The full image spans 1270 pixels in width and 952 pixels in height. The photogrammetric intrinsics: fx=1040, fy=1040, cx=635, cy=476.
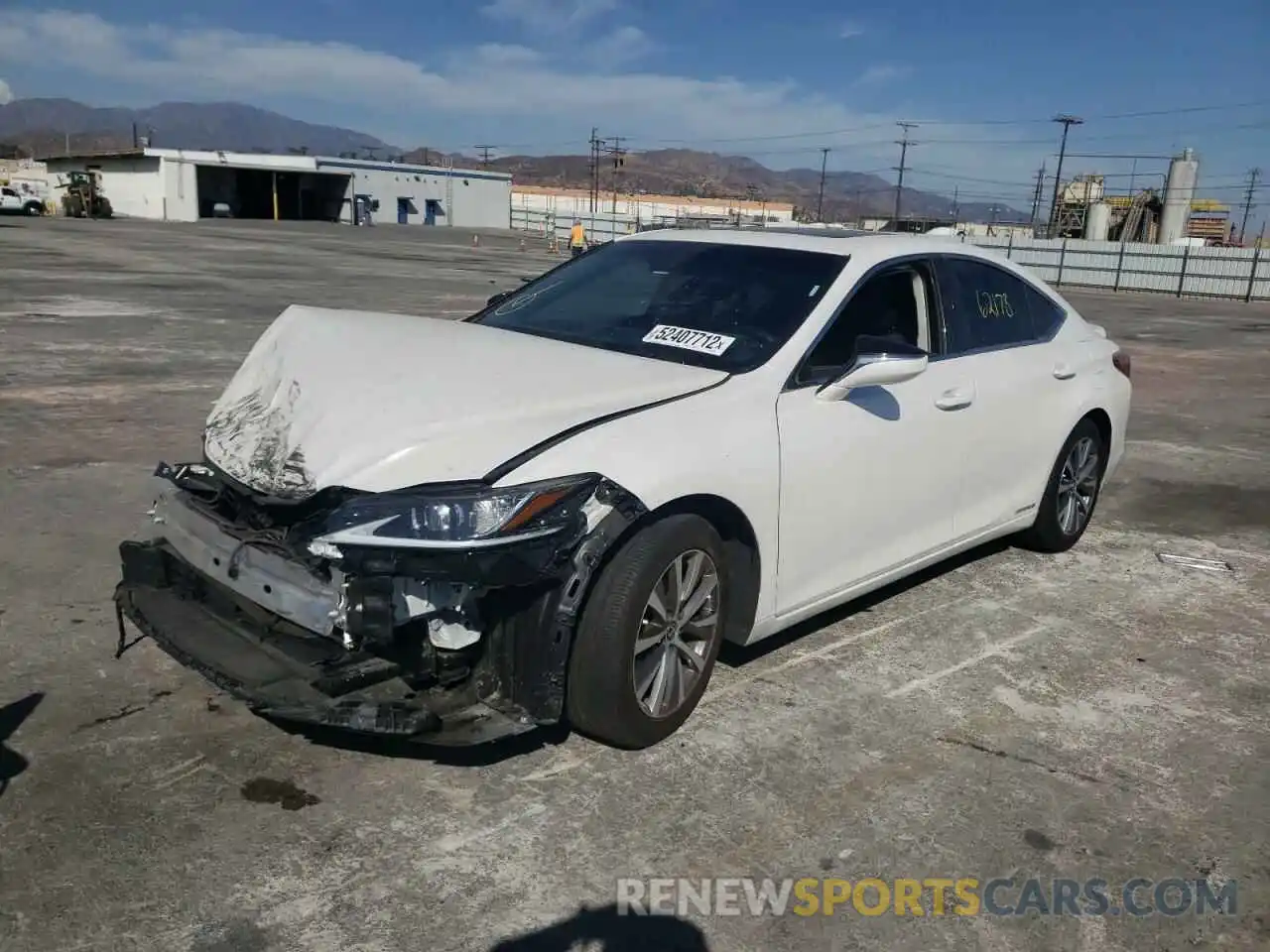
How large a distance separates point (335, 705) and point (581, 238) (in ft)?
133

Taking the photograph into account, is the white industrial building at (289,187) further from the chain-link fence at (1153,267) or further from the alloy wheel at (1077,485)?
the alloy wheel at (1077,485)

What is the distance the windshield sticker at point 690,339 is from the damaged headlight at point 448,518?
1.17 meters

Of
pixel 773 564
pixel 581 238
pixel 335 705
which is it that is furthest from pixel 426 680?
pixel 581 238

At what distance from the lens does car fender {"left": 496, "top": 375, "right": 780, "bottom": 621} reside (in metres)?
3.08

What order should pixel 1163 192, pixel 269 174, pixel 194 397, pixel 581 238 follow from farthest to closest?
pixel 269 174, pixel 1163 192, pixel 581 238, pixel 194 397

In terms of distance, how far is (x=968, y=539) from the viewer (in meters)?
4.82

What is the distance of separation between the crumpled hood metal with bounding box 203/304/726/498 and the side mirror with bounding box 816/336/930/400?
483 millimetres

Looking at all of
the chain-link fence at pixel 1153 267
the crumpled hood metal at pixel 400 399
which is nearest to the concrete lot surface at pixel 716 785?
the crumpled hood metal at pixel 400 399

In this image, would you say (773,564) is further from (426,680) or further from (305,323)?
(305,323)

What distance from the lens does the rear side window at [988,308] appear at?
4.69 meters

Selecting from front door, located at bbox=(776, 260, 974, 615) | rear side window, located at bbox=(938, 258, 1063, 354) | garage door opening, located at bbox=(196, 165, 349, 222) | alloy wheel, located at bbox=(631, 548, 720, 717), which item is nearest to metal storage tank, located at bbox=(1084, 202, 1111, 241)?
garage door opening, located at bbox=(196, 165, 349, 222)

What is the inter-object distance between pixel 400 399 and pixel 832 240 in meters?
2.14

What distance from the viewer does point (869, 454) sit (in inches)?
157

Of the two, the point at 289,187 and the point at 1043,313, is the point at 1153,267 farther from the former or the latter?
the point at 289,187
